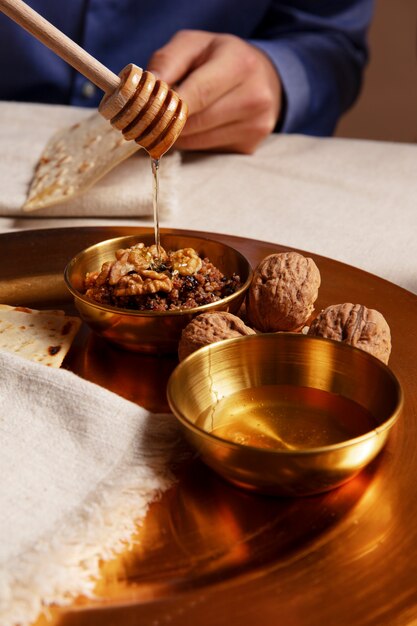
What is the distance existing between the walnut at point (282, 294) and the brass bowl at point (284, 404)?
0.36ft

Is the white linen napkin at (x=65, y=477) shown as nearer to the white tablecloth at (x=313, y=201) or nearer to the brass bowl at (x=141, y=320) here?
the brass bowl at (x=141, y=320)

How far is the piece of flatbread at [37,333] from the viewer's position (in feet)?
2.86

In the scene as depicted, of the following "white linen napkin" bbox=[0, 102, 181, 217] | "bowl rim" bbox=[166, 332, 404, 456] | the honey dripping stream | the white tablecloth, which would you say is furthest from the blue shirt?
"bowl rim" bbox=[166, 332, 404, 456]

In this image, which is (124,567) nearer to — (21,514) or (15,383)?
(21,514)

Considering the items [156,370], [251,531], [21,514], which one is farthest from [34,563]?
[156,370]

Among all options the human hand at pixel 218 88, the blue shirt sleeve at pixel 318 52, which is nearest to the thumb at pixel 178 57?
the human hand at pixel 218 88

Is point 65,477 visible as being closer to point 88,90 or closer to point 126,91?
point 126,91

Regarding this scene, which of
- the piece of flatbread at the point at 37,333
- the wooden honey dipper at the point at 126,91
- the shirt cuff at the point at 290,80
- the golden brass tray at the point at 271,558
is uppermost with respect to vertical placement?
the wooden honey dipper at the point at 126,91

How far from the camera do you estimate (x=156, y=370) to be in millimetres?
852

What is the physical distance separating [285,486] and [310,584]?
0.30ft

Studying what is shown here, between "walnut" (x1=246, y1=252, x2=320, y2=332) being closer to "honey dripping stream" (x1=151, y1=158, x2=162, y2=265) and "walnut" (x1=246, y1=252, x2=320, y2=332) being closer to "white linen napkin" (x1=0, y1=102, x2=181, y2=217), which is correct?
"honey dripping stream" (x1=151, y1=158, x2=162, y2=265)

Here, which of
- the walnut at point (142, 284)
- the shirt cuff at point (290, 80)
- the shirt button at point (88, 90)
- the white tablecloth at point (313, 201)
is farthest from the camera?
the shirt button at point (88, 90)

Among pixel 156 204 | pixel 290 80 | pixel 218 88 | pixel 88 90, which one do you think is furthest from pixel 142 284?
pixel 88 90

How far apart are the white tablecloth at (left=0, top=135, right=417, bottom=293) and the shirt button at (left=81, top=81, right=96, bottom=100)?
48 centimetres
